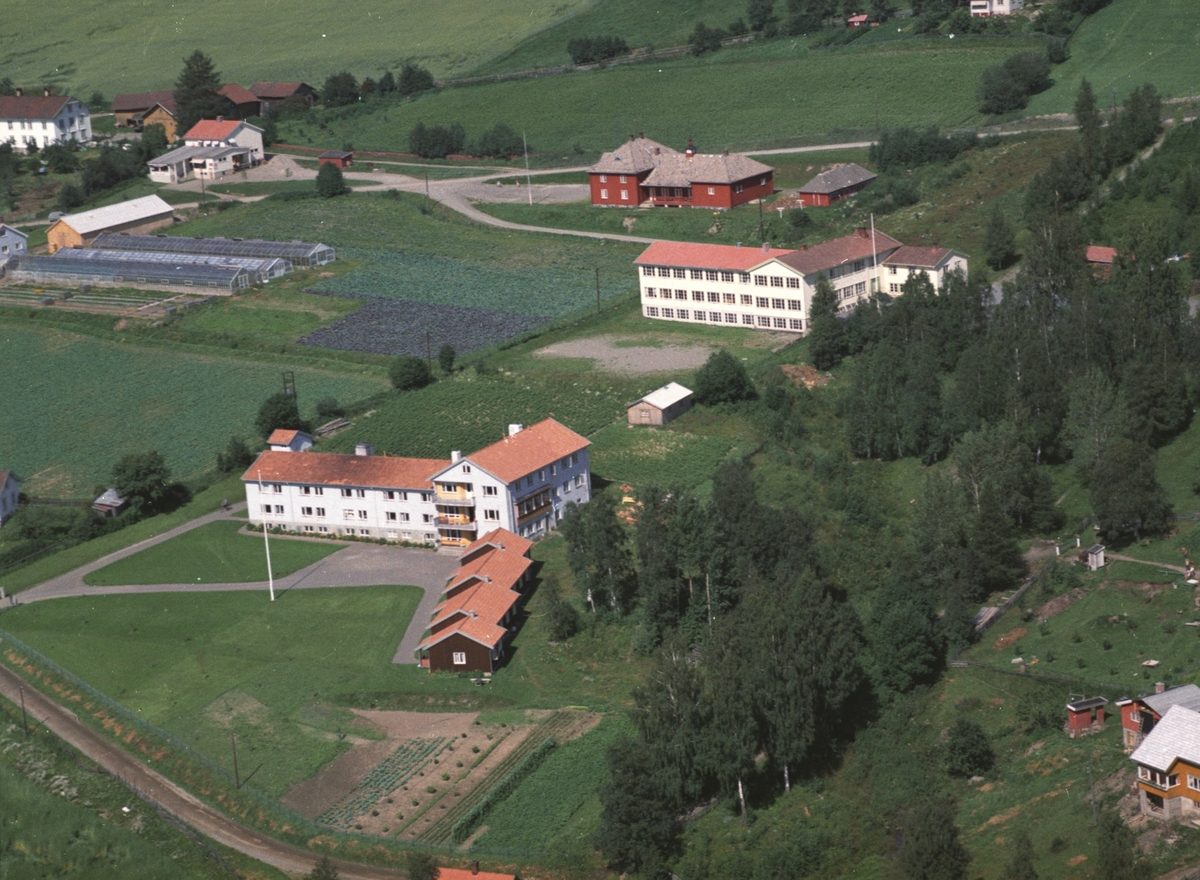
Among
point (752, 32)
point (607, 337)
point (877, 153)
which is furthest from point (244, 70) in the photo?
point (607, 337)

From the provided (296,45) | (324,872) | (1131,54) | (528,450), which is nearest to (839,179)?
(1131,54)

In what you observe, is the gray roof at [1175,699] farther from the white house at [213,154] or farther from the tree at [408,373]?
the white house at [213,154]

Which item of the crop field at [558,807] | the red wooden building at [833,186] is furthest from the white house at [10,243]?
the crop field at [558,807]

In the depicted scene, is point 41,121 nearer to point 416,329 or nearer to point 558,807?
point 416,329

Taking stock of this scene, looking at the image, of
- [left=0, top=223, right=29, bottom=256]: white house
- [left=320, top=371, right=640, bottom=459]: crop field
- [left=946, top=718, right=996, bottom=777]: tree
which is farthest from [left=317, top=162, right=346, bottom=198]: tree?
[left=946, top=718, right=996, bottom=777]: tree

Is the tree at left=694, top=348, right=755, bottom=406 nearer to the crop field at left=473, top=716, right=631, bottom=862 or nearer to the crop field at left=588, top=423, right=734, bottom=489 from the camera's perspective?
the crop field at left=588, top=423, right=734, bottom=489

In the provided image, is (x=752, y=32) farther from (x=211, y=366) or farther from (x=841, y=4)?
(x=211, y=366)
